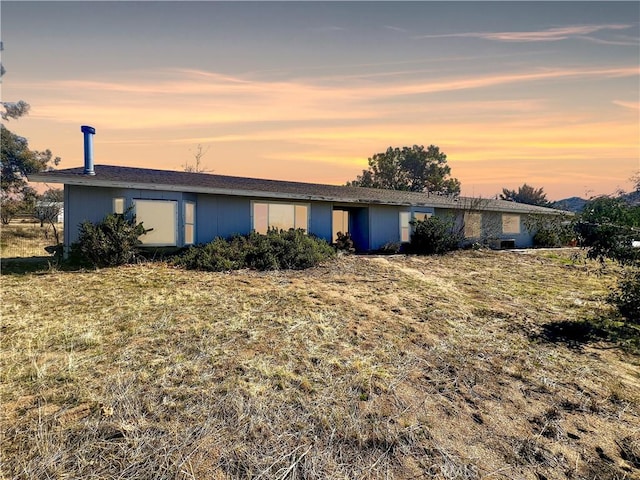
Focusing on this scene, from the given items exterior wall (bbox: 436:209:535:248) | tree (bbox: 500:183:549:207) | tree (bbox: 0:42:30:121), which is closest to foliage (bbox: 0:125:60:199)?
tree (bbox: 0:42:30:121)

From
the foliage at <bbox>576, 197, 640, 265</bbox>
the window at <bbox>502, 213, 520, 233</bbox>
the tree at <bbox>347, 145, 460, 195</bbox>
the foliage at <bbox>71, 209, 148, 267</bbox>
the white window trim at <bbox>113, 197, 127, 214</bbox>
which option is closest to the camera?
the foliage at <bbox>576, 197, 640, 265</bbox>

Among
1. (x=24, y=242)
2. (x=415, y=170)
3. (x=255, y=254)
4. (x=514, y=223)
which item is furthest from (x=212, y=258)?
(x=415, y=170)

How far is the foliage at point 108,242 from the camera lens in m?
9.22

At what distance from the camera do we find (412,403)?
3381 millimetres

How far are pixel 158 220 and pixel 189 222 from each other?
103 cm

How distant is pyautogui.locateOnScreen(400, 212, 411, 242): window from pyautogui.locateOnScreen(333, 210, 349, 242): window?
278 cm

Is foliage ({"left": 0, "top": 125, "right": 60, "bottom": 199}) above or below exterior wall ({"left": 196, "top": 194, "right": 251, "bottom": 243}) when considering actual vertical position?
above

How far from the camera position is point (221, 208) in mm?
12266

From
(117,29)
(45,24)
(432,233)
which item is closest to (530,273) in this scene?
(432,233)

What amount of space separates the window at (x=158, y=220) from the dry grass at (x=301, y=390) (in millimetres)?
3987

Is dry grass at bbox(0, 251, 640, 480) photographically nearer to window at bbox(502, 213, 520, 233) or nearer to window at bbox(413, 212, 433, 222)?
window at bbox(413, 212, 433, 222)

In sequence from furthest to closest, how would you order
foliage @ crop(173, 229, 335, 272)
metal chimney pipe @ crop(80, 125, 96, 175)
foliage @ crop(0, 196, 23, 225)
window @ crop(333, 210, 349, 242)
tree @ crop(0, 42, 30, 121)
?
tree @ crop(0, 42, 30, 121), foliage @ crop(0, 196, 23, 225), window @ crop(333, 210, 349, 242), metal chimney pipe @ crop(80, 125, 96, 175), foliage @ crop(173, 229, 335, 272)

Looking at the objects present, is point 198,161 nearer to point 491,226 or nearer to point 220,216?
point 220,216

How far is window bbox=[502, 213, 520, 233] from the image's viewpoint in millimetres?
19125
